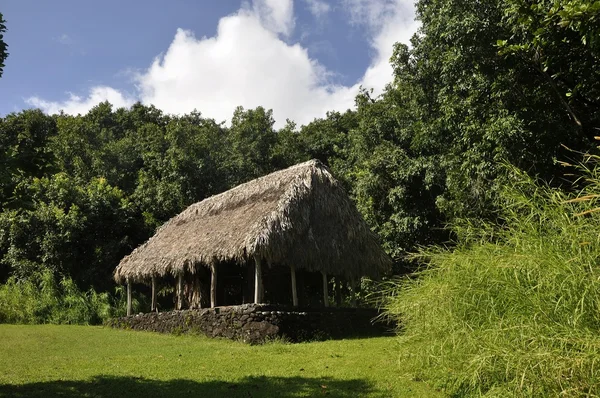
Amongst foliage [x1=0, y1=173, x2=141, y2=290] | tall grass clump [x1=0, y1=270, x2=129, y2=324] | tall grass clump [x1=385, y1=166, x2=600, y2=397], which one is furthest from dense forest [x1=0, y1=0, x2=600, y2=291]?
tall grass clump [x1=0, y1=270, x2=129, y2=324]

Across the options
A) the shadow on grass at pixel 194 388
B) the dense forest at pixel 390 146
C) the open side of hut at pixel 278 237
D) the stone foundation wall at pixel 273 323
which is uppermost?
the dense forest at pixel 390 146

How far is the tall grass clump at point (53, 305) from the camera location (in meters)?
16.8

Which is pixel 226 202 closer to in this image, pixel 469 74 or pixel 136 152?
pixel 469 74

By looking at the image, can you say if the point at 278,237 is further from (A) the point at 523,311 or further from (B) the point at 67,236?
(B) the point at 67,236

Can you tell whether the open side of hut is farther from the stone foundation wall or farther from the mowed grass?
the mowed grass

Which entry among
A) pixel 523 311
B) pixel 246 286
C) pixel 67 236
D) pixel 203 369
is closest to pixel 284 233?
pixel 246 286

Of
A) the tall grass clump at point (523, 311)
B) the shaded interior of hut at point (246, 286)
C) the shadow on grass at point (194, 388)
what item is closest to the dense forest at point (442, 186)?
the tall grass clump at point (523, 311)

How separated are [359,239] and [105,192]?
13754 mm

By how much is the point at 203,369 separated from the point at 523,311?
192 inches

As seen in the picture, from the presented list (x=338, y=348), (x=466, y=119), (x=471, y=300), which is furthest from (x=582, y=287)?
(x=466, y=119)

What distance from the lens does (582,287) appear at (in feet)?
12.0

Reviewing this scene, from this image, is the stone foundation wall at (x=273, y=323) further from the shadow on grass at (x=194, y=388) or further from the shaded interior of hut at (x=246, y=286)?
the shadow on grass at (x=194, y=388)

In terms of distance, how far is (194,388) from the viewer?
6.07 meters

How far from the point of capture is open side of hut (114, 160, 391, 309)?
37.9 ft
